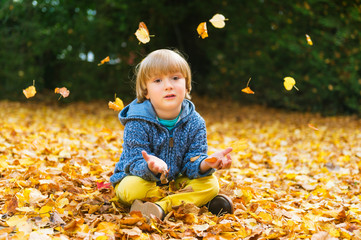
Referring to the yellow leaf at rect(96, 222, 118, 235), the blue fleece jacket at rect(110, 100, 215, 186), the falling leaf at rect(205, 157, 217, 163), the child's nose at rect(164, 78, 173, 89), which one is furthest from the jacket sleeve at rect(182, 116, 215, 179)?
the yellow leaf at rect(96, 222, 118, 235)

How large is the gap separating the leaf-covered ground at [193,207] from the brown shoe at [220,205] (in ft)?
0.17

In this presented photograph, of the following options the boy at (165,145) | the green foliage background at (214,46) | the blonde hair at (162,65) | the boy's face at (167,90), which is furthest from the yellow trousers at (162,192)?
the green foliage background at (214,46)

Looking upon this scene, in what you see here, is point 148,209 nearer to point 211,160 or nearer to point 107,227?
point 107,227

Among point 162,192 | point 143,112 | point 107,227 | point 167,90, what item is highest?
point 167,90

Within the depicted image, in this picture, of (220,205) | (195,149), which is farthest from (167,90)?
(220,205)

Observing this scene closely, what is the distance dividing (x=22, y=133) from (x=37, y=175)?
183cm

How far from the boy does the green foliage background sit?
446 centimetres

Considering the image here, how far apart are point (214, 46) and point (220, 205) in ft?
19.6

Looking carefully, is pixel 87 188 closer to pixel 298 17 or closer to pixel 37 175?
pixel 37 175

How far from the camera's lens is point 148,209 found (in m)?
2.14

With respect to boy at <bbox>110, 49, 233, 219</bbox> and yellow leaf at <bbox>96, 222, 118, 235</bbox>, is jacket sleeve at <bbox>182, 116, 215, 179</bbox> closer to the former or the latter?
boy at <bbox>110, 49, 233, 219</bbox>

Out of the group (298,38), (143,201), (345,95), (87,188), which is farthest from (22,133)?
(345,95)

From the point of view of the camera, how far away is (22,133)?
4.41 m

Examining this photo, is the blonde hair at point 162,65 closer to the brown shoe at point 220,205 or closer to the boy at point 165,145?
the boy at point 165,145
